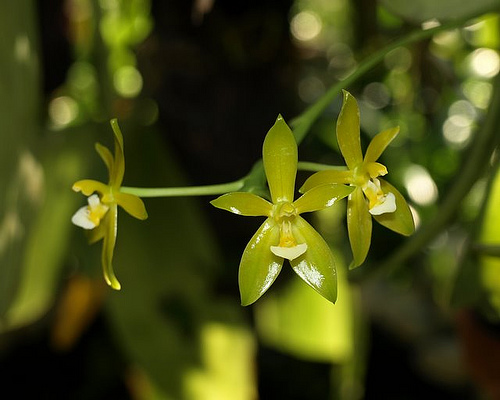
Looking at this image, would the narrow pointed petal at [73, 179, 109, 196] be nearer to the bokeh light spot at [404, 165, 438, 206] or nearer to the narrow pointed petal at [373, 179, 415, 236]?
the narrow pointed petal at [373, 179, 415, 236]

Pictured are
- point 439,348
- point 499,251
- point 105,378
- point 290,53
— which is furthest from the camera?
point 105,378

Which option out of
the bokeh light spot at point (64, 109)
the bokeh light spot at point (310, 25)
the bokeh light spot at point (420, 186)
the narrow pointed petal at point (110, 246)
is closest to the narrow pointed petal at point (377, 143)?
the narrow pointed petal at point (110, 246)

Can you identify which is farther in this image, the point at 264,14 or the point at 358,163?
the point at 264,14

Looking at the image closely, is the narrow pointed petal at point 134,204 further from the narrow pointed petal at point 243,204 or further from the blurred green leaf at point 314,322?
the blurred green leaf at point 314,322

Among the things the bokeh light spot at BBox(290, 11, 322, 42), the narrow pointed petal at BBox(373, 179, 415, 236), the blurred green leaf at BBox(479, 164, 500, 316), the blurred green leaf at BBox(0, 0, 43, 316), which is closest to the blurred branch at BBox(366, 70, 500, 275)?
the blurred green leaf at BBox(479, 164, 500, 316)

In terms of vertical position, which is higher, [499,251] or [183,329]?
[499,251]

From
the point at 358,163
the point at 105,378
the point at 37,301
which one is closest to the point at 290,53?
the point at 37,301

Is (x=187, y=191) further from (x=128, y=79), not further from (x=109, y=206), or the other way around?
(x=128, y=79)

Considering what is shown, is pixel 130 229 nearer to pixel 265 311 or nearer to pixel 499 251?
pixel 265 311
